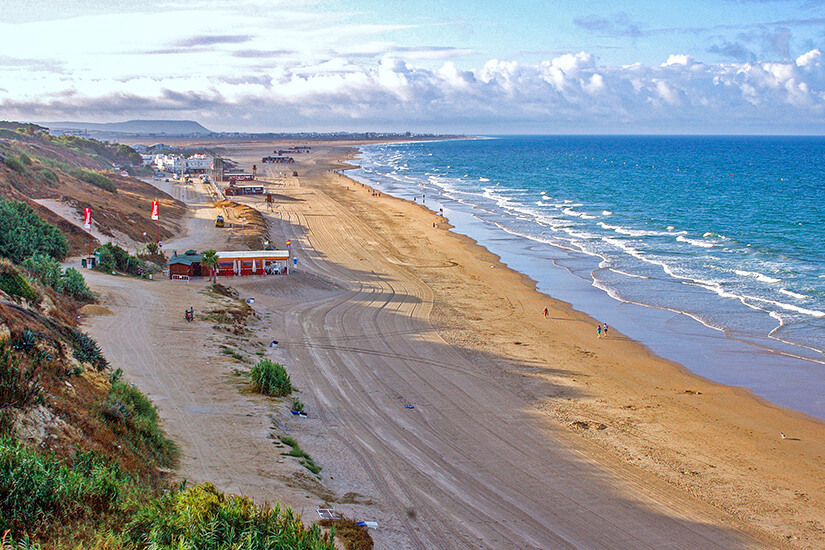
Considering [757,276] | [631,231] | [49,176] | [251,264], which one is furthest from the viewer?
[631,231]

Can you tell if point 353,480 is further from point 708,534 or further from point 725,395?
point 725,395

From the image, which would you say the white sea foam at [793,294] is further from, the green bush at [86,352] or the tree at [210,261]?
the green bush at [86,352]

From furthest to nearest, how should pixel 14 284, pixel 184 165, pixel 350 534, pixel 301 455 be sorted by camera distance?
pixel 184 165
pixel 14 284
pixel 301 455
pixel 350 534

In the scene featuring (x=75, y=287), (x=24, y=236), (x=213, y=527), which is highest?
(x=24, y=236)

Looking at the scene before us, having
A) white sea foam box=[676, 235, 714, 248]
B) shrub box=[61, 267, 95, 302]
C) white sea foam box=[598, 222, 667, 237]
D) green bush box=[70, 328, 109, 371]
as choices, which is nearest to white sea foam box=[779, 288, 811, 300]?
white sea foam box=[676, 235, 714, 248]

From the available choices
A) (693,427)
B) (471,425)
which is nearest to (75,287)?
(471,425)

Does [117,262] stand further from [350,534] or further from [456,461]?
[350,534]

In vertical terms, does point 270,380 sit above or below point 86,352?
below
